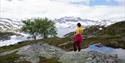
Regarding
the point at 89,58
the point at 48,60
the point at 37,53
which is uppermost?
the point at 89,58

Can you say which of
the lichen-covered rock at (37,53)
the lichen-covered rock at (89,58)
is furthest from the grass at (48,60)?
the lichen-covered rock at (89,58)

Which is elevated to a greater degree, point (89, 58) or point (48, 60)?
point (89, 58)

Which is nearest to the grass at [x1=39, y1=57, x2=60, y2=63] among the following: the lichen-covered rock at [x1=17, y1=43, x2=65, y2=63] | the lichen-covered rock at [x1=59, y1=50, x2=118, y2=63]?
the lichen-covered rock at [x1=17, y1=43, x2=65, y2=63]

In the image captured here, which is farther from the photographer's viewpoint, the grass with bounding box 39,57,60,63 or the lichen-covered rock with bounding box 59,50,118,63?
the grass with bounding box 39,57,60,63

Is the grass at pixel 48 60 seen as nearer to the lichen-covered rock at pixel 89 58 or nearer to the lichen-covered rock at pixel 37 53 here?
the lichen-covered rock at pixel 37 53

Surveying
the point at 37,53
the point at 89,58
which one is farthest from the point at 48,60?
the point at 89,58

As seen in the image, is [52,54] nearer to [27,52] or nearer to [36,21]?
[27,52]

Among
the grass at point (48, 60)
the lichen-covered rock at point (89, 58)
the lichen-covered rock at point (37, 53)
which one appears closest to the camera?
the lichen-covered rock at point (89, 58)

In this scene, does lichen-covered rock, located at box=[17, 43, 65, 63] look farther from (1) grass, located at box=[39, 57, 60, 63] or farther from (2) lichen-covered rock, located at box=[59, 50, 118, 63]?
(2) lichen-covered rock, located at box=[59, 50, 118, 63]

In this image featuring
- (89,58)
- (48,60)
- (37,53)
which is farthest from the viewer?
(37,53)

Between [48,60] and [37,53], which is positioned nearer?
[48,60]

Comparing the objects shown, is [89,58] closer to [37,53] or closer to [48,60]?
[48,60]

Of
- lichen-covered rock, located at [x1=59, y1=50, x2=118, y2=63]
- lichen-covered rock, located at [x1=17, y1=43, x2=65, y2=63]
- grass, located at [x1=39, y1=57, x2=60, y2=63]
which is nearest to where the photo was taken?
lichen-covered rock, located at [x1=59, y1=50, x2=118, y2=63]

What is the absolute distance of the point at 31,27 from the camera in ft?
511
